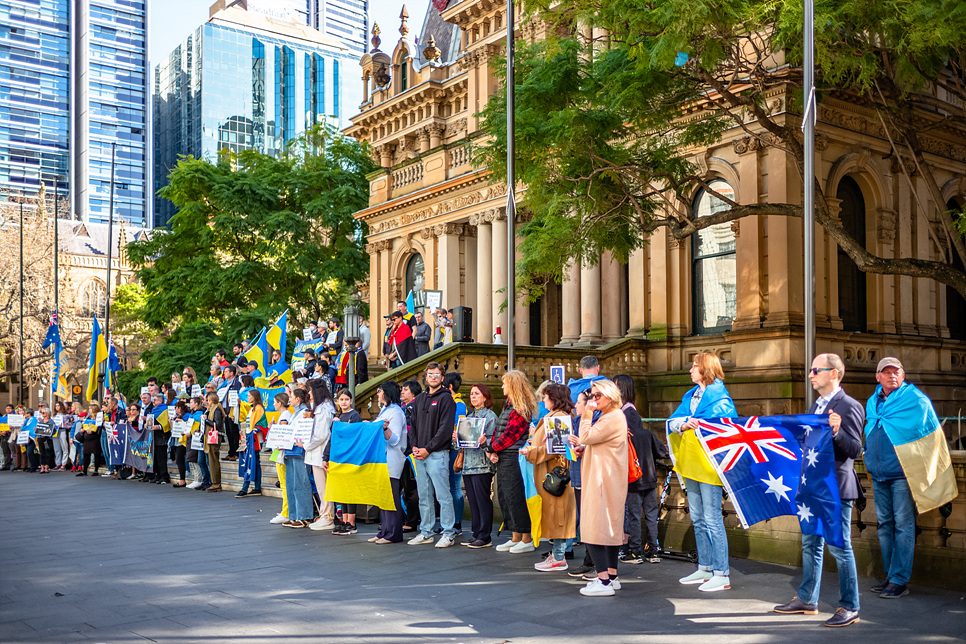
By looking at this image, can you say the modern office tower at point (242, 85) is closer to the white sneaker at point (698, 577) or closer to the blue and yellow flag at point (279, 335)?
the blue and yellow flag at point (279, 335)

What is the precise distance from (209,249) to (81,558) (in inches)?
1183

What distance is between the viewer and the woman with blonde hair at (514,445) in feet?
36.2

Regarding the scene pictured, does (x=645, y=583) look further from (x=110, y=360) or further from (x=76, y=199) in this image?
(x=76, y=199)

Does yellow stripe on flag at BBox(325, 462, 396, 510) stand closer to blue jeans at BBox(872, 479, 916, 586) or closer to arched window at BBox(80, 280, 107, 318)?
blue jeans at BBox(872, 479, 916, 586)

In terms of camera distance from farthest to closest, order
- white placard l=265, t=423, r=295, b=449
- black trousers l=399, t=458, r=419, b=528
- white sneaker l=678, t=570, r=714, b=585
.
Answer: white placard l=265, t=423, r=295, b=449 < black trousers l=399, t=458, r=419, b=528 < white sneaker l=678, t=570, r=714, b=585

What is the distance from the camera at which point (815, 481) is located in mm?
7980

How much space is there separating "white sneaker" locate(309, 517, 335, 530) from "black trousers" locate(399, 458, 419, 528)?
3.69 ft

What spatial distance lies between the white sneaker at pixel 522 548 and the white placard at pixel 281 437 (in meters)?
4.19

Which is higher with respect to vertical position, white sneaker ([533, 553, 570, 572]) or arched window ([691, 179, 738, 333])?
arched window ([691, 179, 738, 333])

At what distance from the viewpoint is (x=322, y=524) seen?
13.9 metres

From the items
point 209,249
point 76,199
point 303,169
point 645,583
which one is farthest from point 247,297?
point 76,199

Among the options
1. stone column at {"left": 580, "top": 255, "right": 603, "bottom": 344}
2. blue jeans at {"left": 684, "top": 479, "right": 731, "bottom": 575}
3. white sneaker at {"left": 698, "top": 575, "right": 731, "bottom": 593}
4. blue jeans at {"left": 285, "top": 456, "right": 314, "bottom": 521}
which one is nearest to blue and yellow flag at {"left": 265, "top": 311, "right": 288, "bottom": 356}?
blue jeans at {"left": 285, "top": 456, "right": 314, "bottom": 521}

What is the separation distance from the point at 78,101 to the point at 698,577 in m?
162

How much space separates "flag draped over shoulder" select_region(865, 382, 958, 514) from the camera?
842cm
